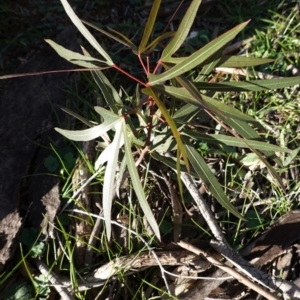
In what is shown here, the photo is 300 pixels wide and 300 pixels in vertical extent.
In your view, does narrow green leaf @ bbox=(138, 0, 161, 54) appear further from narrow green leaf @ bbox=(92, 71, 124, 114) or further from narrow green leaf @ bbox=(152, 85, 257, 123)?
narrow green leaf @ bbox=(92, 71, 124, 114)

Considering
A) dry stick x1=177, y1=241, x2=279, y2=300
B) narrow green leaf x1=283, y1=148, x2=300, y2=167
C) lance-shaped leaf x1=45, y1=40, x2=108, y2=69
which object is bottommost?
dry stick x1=177, y1=241, x2=279, y2=300

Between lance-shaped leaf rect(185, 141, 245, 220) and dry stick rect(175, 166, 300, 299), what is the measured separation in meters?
0.30

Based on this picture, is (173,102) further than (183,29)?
Yes

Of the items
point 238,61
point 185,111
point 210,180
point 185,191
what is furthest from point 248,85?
point 185,191

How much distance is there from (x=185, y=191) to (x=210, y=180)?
44 centimetres

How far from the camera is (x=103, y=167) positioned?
2119 mm

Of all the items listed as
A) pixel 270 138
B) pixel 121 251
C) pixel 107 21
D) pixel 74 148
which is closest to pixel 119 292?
pixel 121 251

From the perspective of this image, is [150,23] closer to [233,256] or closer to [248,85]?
[248,85]

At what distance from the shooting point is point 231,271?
1.95m

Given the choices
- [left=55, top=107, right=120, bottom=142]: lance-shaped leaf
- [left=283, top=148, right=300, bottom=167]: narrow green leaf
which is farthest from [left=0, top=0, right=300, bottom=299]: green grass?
[left=55, top=107, right=120, bottom=142]: lance-shaped leaf

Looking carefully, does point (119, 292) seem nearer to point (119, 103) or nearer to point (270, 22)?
point (119, 103)

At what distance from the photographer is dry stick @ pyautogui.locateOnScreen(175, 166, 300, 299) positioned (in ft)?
6.43

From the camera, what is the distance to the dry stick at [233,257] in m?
1.96

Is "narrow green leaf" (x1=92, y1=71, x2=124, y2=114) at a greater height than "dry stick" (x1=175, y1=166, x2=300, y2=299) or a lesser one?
greater
